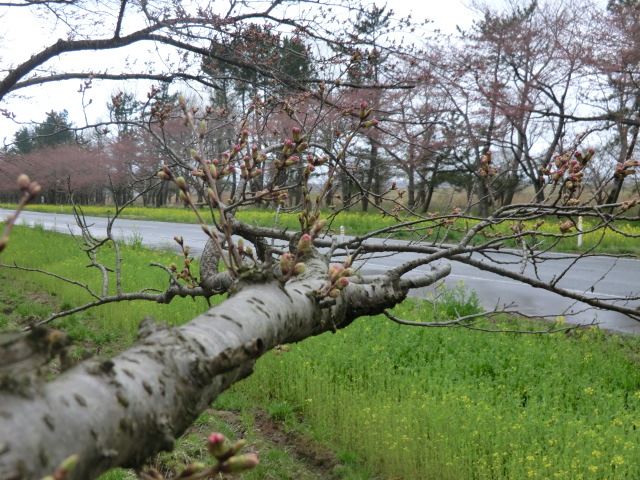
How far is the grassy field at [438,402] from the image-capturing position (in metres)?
3.44

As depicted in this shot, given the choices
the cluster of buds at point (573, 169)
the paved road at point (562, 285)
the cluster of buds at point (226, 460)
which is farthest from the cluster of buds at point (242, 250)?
the paved road at point (562, 285)

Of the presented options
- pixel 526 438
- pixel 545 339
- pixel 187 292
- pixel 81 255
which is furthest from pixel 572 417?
pixel 81 255

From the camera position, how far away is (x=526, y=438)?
3.59 metres

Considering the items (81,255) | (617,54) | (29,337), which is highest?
(617,54)

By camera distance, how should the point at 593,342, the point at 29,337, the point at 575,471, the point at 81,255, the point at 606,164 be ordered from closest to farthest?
1. the point at 29,337
2. the point at 575,471
3. the point at 593,342
4. the point at 81,255
5. the point at 606,164

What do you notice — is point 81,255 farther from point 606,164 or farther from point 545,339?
point 606,164

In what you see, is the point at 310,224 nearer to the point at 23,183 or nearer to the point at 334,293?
the point at 334,293

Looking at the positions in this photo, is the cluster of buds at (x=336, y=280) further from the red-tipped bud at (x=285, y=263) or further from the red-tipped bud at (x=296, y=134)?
the red-tipped bud at (x=296, y=134)

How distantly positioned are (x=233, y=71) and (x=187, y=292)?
395cm

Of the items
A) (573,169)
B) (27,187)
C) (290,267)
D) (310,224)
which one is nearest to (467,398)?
(573,169)

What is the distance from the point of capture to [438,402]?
13.4ft

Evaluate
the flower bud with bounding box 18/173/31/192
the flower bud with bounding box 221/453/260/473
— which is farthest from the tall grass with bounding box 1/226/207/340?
the flower bud with bounding box 221/453/260/473

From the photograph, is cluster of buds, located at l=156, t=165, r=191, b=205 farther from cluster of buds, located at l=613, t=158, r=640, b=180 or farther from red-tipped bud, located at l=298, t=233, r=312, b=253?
cluster of buds, located at l=613, t=158, r=640, b=180

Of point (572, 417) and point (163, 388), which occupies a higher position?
point (163, 388)
